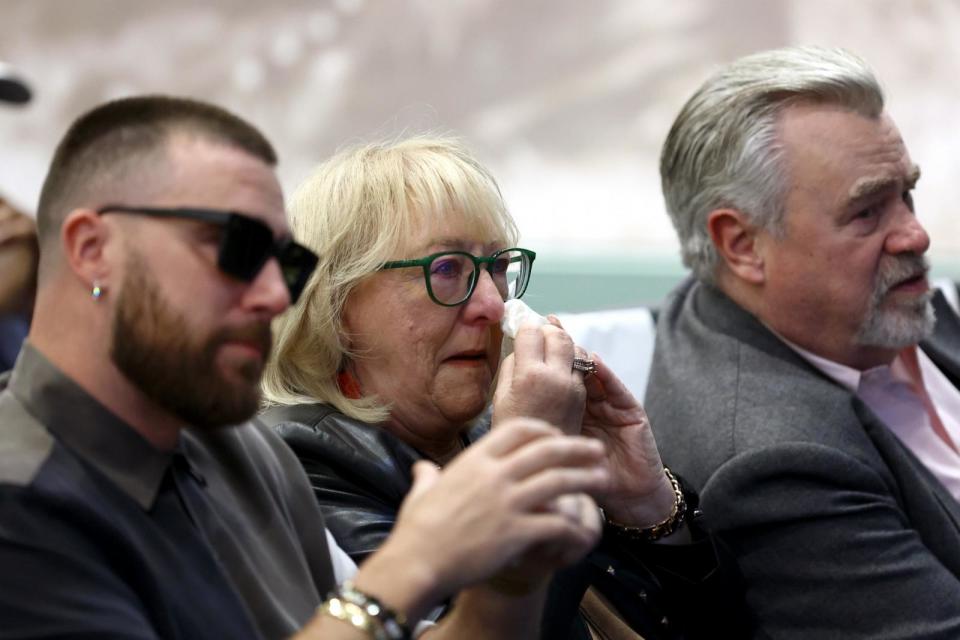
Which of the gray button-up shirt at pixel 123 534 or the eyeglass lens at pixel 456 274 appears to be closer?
the gray button-up shirt at pixel 123 534

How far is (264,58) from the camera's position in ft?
17.1

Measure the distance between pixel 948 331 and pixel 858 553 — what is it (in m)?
1.07

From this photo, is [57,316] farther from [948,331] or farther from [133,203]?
Result: [948,331]

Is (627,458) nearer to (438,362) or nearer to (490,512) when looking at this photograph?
(438,362)

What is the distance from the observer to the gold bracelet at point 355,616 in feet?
4.55

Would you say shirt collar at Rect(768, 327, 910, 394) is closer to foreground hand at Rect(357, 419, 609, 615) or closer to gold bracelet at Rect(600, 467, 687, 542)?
gold bracelet at Rect(600, 467, 687, 542)

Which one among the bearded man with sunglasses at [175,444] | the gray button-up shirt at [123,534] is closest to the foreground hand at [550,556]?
the bearded man with sunglasses at [175,444]

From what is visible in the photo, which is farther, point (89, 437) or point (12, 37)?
point (12, 37)

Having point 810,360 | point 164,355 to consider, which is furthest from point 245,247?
point 810,360

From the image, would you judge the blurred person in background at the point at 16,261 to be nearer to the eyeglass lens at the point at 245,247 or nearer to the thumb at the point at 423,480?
the eyeglass lens at the point at 245,247

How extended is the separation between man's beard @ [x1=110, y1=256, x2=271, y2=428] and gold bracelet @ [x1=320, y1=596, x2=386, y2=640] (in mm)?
273

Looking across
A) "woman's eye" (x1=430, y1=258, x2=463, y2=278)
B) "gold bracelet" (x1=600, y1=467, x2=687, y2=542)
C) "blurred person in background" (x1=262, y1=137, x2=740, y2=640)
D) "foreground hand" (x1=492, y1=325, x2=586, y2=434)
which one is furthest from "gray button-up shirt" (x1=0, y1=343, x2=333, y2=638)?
"gold bracelet" (x1=600, y1=467, x2=687, y2=542)

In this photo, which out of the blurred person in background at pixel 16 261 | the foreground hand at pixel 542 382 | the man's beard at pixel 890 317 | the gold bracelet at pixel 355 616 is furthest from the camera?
the man's beard at pixel 890 317

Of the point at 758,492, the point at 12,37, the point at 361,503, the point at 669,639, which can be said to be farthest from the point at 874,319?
the point at 12,37
